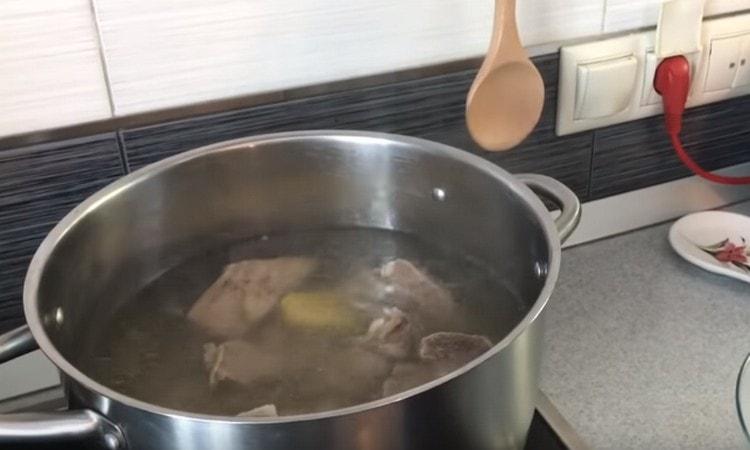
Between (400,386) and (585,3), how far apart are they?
1.29ft

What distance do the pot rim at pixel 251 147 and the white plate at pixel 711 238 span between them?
0.97 feet

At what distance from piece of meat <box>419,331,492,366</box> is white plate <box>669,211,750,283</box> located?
319mm

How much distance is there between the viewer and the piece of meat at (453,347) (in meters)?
0.57

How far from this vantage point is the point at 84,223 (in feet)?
1.95

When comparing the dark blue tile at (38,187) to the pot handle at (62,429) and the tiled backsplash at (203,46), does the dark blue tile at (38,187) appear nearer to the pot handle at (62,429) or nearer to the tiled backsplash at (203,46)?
the tiled backsplash at (203,46)

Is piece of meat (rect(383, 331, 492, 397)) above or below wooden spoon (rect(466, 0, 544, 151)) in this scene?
below

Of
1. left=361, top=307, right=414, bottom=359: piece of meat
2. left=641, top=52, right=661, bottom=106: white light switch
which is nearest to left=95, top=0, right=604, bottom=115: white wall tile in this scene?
left=641, top=52, right=661, bottom=106: white light switch

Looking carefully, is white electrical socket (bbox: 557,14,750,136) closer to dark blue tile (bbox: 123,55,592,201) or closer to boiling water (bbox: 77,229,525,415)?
dark blue tile (bbox: 123,55,592,201)

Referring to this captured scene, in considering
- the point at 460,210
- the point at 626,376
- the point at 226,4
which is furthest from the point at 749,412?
the point at 226,4

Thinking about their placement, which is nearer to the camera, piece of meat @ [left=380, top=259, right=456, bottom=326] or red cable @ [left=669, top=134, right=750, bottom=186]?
piece of meat @ [left=380, top=259, right=456, bottom=326]

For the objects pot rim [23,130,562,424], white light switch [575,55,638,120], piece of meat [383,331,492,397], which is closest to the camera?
pot rim [23,130,562,424]

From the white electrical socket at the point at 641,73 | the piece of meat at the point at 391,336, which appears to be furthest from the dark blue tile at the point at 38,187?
the white electrical socket at the point at 641,73

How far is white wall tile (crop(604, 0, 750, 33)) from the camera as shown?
781 millimetres

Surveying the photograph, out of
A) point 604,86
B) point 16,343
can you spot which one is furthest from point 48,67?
point 604,86
